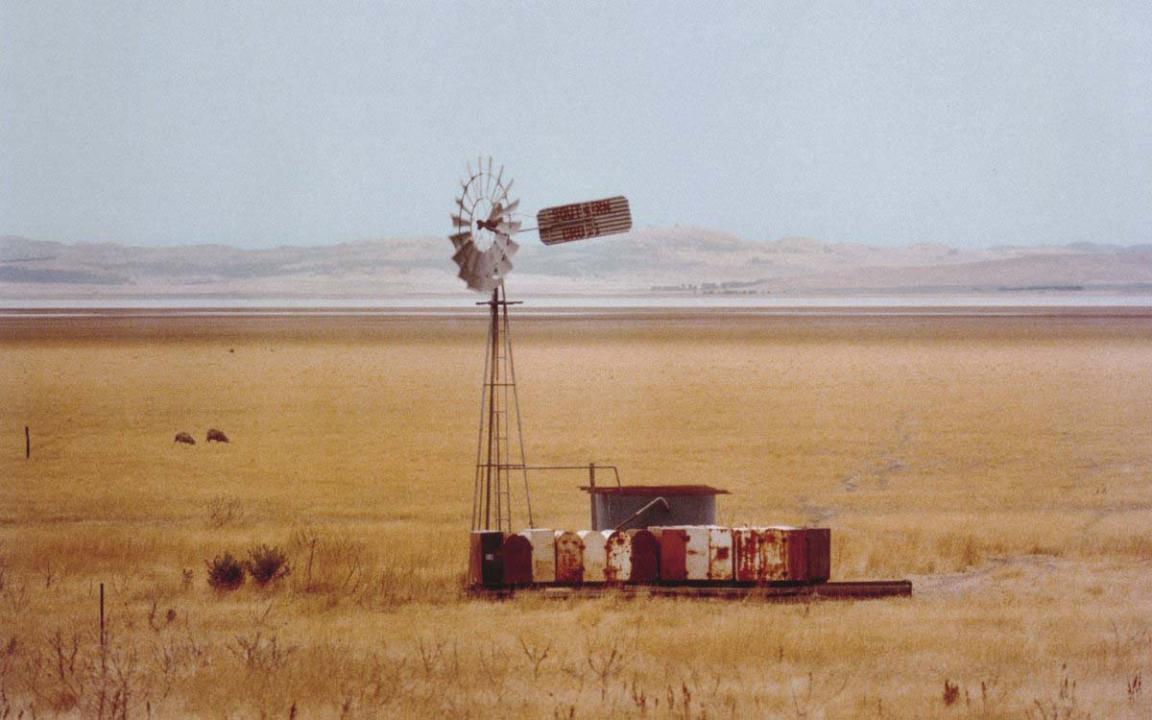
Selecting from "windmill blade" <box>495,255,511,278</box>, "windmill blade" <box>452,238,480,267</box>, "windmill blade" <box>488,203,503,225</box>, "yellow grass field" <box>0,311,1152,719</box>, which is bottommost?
"yellow grass field" <box>0,311,1152,719</box>

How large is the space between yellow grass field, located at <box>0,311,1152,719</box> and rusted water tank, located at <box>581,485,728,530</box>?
4.68 ft

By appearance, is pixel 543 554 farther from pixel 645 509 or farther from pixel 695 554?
pixel 695 554

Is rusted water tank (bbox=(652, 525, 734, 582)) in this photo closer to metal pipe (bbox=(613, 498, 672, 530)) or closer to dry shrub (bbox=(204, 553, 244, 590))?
metal pipe (bbox=(613, 498, 672, 530))

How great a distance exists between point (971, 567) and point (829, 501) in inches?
331

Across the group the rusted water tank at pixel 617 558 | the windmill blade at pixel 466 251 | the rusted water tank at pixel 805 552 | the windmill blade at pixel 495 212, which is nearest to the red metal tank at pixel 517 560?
the rusted water tank at pixel 617 558

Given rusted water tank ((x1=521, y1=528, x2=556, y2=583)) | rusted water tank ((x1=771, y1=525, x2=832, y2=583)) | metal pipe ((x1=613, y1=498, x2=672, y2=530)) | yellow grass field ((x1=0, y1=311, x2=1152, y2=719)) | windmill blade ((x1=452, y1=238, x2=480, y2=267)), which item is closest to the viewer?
yellow grass field ((x1=0, y1=311, x2=1152, y2=719))

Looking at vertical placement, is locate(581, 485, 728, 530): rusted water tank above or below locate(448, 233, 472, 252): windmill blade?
below

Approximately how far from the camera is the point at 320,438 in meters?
40.3

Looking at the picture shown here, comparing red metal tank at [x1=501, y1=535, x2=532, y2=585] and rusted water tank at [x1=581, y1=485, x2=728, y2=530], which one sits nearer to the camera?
red metal tank at [x1=501, y1=535, x2=532, y2=585]

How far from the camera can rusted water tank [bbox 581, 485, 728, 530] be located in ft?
60.3

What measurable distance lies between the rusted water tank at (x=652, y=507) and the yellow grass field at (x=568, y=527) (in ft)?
4.68

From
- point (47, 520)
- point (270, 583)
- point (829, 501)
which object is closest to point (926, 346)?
point (829, 501)

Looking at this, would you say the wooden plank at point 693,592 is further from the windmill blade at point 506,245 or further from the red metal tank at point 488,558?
the windmill blade at point 506,245

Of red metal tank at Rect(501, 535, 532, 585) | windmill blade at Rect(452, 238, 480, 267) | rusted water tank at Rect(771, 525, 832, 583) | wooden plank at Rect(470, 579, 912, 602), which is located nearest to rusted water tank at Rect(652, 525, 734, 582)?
wooden plank at Rect(470, 579, 912, 602)
